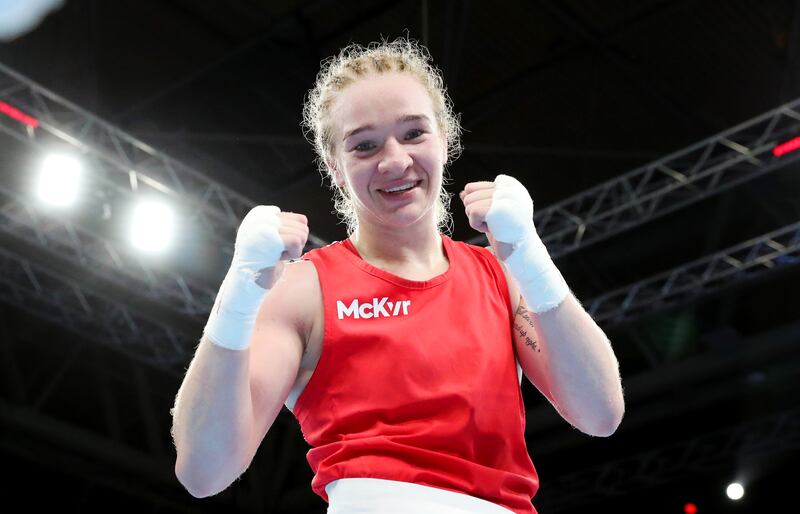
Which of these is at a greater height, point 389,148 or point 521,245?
point 389,148

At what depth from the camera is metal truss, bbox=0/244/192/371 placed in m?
8.85

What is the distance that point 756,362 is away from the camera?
9.55 metres

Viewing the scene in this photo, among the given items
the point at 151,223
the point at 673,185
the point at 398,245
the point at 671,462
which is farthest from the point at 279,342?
the point at 671,462

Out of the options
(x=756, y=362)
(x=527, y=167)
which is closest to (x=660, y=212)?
(x=527, y=167)

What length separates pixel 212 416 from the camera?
5.33 feet

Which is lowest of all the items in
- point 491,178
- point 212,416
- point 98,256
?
point 212,416

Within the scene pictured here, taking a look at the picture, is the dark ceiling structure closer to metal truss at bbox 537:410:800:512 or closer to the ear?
metal truss at bbox 537:410:800:512

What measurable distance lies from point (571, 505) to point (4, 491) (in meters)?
6.01

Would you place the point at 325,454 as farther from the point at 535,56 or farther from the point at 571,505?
the point at 571,505

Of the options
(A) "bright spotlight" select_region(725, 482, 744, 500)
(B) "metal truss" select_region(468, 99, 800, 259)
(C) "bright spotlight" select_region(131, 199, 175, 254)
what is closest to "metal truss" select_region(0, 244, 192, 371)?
(C) "bright spotlight" select_region(131, 199, 175, 254)

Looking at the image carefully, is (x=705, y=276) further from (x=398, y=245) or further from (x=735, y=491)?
(x=398, y=245)

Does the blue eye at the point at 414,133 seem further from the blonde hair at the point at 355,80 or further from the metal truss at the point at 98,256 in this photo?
the metal truss at the point at 98,256

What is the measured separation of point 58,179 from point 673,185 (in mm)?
4663

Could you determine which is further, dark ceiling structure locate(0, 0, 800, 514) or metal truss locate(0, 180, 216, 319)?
metal truss locate(0, 180, 216, 319)
